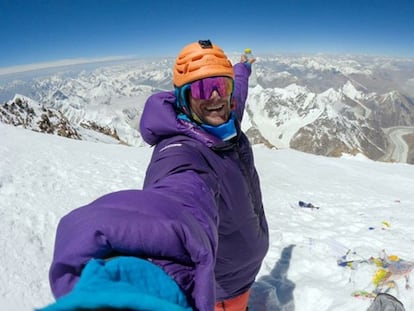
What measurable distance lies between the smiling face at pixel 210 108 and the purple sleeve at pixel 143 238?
1.22m

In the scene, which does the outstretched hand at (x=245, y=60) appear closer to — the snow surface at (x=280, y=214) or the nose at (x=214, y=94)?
the nose at (x=214, y=94)

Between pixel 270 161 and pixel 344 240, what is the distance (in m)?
8.22

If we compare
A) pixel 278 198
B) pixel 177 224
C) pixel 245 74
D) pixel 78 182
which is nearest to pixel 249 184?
pixel 177 224

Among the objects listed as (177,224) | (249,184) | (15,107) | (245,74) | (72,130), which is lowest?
(72,130)

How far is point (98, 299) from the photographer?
36.6 inches

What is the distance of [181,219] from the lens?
5.04ft

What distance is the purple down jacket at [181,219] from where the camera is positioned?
130 cm

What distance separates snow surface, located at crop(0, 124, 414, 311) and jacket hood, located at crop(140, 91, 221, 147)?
299 cm

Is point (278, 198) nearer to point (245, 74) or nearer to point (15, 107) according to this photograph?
point (245, 74)

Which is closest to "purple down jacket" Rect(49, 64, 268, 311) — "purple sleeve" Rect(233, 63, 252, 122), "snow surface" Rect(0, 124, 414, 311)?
"purple sleeve" Rect(233, 63, 252, 122)

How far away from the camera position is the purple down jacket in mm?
1302

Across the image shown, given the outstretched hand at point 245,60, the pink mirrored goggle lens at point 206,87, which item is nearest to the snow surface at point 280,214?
the pink mirrored goggle lens at point 206,87

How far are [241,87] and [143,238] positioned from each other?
3.82 m

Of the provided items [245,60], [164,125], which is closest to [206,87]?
[164,125]
